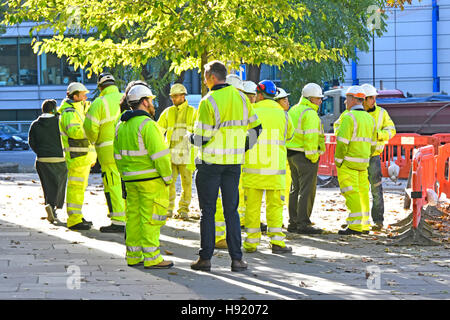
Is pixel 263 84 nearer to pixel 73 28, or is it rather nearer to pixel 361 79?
pixel 73 28

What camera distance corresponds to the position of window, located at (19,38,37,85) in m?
54.7

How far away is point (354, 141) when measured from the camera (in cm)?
1077

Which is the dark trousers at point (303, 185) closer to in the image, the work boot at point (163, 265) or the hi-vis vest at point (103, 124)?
the hi-vis vest at point (103, 124)

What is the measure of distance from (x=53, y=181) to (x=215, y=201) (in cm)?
453

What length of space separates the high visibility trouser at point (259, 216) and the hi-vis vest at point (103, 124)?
7.20 feet

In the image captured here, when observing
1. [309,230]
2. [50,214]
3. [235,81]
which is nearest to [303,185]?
[309,230]

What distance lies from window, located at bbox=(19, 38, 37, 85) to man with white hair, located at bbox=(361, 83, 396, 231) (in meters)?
45.8

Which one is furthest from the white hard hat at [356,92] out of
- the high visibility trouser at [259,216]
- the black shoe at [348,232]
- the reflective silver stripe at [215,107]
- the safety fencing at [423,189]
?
the reflective silver stripe at [215,107]

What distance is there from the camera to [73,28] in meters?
11.8

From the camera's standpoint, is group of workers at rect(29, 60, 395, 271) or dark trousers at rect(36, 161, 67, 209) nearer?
group of workers at rect(29, 60, 395, 271)

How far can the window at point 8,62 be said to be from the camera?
179ft

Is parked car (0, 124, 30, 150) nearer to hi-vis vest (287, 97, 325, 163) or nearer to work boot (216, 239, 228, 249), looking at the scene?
hi-vis vest (287, 97, 325, 163)

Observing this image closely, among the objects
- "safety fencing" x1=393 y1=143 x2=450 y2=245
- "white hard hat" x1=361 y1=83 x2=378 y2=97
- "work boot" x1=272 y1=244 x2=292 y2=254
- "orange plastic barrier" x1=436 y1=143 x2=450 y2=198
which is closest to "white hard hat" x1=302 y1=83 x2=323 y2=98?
"white hard hat" x1=361 y1=83 x2=378 y2=97

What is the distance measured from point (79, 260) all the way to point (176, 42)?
4.19 meters
